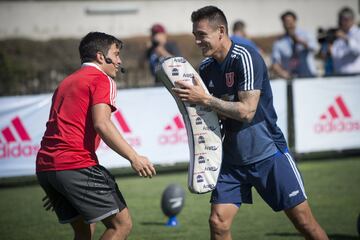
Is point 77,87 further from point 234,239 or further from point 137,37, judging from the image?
point 137,37

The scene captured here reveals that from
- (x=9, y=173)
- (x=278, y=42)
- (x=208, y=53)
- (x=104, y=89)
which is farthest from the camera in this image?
(x=278, y=42)

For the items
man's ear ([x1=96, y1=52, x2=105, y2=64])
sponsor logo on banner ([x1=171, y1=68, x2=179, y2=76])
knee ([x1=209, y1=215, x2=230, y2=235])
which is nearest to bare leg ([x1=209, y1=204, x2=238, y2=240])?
knee ([x1=209, y1=215, x2=230, y2=235])

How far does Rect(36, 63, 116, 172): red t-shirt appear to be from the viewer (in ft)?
19.5

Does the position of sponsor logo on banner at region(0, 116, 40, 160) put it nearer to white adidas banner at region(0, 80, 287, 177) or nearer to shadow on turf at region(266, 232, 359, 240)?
white adidas banner at region(0, 80, 287, 177)

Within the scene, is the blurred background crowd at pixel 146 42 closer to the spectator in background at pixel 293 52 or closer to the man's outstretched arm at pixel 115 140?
the spectator in background at pixel 293 52

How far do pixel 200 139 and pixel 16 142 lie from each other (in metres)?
6.21

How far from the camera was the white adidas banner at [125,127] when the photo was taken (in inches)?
463

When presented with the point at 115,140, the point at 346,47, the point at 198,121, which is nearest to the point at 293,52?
the point at 346,47

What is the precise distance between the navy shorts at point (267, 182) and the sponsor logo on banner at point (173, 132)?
6144 mm

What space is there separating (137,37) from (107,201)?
2984 cm

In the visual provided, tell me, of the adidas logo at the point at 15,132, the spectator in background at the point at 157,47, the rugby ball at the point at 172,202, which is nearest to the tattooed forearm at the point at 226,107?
the rugby ball at the point at 172,202

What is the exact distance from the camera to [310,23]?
127ft

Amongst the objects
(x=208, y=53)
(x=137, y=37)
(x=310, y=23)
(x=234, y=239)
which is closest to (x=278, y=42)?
(x=234, y=239)

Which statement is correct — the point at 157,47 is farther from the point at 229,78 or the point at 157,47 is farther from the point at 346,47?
the point at 229,78
